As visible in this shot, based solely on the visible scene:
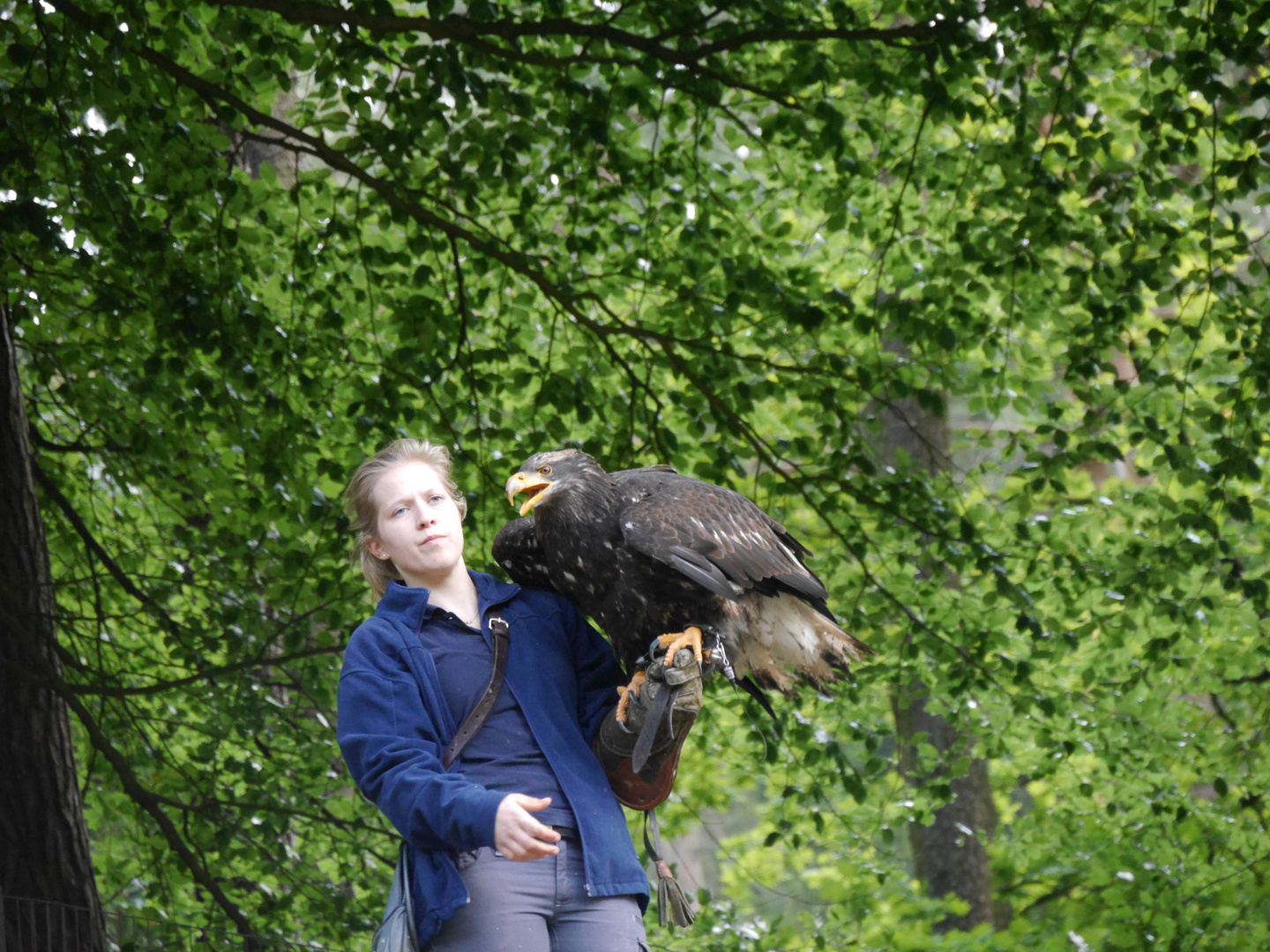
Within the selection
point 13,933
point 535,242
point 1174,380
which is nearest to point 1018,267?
point 1174,380

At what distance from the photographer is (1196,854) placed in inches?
280

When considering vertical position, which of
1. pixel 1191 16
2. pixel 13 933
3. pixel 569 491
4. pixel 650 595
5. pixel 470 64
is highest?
pixel 470 64

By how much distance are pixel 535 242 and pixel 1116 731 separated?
3161mm

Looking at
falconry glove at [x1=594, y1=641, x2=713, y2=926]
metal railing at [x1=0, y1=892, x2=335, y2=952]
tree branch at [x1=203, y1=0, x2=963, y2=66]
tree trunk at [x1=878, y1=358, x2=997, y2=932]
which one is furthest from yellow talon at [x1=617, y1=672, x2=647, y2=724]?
tree trunk at [x1=878, y1=358, x2=997, y2=932]

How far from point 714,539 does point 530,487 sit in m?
0.39

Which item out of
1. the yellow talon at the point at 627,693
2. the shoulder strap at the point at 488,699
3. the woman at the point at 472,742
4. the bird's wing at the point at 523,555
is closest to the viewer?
the woman at the point at 472,742

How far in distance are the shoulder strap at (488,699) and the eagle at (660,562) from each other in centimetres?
28

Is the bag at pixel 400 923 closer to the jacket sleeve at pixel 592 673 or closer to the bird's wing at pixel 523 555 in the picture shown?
the jacket sleeve at pixel 592 673

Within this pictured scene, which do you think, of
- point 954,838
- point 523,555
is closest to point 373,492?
point 523,555

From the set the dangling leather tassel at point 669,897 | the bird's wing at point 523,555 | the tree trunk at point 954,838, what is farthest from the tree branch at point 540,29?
the tree trunk at point 954,838

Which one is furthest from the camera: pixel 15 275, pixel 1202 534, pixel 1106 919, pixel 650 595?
pixel 1106 919

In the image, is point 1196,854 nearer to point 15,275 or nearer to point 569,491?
point 569,491

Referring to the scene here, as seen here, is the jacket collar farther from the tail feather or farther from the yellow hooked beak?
the tail feather

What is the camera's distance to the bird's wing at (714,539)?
103 inches
